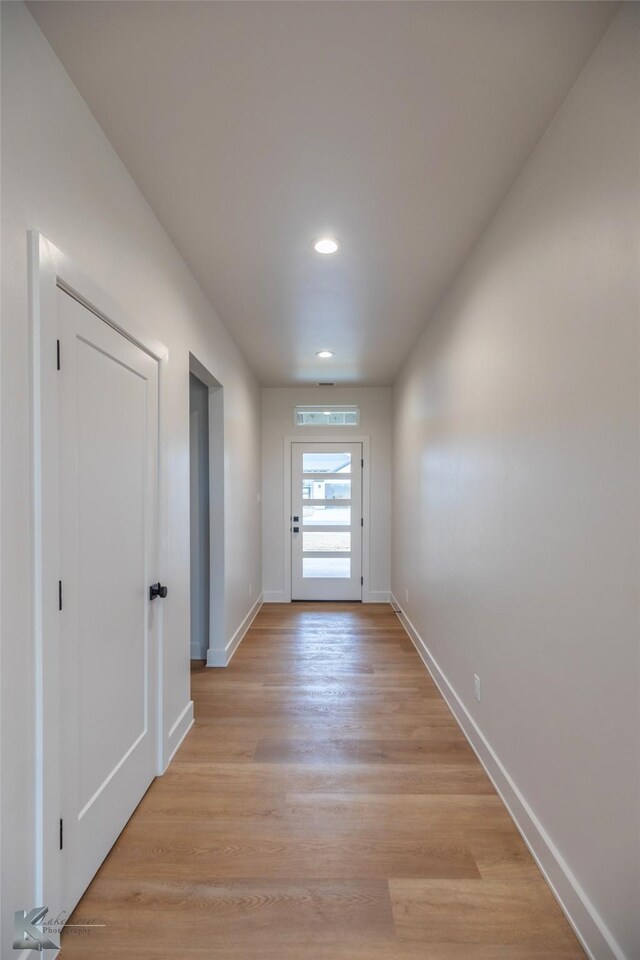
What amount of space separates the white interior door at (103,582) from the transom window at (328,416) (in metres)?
3.48

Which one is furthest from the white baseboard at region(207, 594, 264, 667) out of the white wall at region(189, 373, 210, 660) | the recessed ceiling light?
the recessed ceiling light

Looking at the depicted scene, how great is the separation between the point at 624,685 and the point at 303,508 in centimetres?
444

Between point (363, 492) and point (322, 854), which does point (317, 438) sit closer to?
point (363, 492)

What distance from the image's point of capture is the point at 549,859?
4.92 ft

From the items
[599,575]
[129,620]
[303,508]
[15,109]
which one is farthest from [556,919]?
[303,508]

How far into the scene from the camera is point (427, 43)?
4.07 ft

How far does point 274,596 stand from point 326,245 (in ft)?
13.6

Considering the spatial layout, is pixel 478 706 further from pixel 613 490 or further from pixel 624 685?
pixel 613 490

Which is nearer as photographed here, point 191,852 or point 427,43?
point 427,43

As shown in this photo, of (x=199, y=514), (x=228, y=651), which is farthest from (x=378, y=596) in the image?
(x=199, y=514)

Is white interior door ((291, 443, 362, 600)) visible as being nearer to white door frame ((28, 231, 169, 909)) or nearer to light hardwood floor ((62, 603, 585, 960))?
light hardwood floor ((62, 603, 585, 960))

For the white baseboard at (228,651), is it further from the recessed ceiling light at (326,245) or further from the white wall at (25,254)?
the recessed ceiling light at (326,245)

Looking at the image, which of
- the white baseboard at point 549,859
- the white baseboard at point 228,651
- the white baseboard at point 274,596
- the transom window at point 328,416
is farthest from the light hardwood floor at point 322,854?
the transom window at point 328,416

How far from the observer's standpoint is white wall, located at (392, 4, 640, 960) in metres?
1.16
